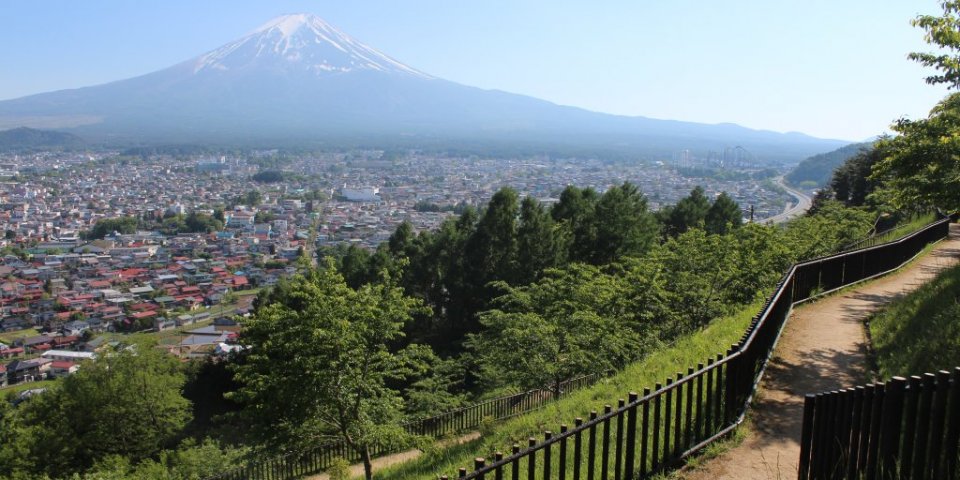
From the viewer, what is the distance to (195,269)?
226ft

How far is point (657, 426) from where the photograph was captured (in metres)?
4.58

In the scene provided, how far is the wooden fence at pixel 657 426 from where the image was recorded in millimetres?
4062

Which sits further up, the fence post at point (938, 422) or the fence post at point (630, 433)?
the fence post at point (938, 422)

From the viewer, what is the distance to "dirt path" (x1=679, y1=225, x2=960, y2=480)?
197 inches

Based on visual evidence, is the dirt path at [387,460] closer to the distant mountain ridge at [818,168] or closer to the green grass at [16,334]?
the green grass at [16,334]

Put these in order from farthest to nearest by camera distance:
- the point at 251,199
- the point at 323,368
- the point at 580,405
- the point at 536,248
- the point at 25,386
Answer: the point at 251,199 → the point at 25,386 → the point at 536,248 → the point at 323,368 → the point at 580,405

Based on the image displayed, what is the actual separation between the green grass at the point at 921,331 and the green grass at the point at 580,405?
5.59ft

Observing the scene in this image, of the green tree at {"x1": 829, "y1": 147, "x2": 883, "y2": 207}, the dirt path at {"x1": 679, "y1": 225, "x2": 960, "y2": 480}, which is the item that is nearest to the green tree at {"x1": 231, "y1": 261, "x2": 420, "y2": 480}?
the dirt path at {"x1": 679, "y1": 225, "x2": 960, "y2": 480}

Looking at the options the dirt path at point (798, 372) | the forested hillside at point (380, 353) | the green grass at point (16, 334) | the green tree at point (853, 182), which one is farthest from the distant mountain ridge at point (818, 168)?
the dirt path at point (798, 372)

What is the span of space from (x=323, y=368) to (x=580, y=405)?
5.04 meters

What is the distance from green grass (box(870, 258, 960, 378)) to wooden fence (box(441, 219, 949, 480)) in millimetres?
1182

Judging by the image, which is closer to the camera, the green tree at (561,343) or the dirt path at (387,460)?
the green tree at (561,343)

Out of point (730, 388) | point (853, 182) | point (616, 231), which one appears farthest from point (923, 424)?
point (853, 182)

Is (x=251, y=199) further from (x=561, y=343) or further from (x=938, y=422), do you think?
(x=938, y=422)
